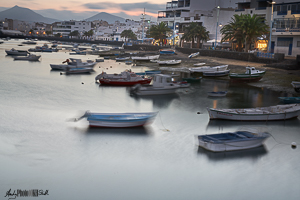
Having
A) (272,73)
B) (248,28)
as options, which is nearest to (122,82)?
(272,73)

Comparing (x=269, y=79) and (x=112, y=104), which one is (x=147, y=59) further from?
(x=112, y=104)

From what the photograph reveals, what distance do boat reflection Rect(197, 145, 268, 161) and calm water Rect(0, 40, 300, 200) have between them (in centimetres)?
5

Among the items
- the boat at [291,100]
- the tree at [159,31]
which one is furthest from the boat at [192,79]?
the tree at [159,31]

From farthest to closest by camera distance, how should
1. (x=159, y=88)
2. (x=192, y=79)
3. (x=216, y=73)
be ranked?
(x=216, y=73) → (x=192, y=79) → (x=159, y=88)

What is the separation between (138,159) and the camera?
595 inches

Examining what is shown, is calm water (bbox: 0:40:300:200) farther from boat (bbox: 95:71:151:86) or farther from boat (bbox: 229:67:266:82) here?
boat (bbox: 229:67:266:82)

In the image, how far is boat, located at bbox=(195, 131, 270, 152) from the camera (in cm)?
1537

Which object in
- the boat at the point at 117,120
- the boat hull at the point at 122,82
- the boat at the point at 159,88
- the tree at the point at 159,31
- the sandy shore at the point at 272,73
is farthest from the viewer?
the tree at the point at 159,31

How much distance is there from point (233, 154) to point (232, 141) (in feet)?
2.14

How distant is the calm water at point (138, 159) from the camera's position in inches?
490

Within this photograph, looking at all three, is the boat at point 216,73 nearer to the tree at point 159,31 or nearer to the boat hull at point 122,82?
the boat hull at point 122,82

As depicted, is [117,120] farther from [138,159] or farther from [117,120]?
[138,159]

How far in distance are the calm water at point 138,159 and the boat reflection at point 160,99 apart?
136cm

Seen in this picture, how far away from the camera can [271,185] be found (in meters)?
13.1
